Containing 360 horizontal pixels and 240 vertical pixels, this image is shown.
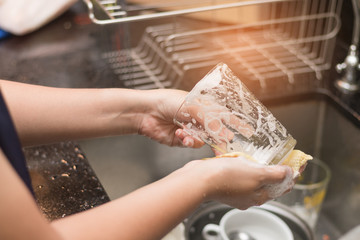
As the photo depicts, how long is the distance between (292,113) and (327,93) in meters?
0.10

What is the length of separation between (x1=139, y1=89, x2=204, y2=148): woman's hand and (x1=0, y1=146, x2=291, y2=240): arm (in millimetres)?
138

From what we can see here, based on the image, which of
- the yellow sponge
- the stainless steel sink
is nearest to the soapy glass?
the yellow sponge

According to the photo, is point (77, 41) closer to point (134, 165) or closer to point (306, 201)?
point (134, 165)

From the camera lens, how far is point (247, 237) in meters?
0.87

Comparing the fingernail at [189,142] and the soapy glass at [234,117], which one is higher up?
the soapy glass at [234,117]

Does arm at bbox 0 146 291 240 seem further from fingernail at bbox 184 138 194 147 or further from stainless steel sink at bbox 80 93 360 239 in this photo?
stainless steel sink at bbox 80 93 360 239

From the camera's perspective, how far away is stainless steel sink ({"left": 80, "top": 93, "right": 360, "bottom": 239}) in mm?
1067

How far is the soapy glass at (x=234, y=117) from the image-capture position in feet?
2.19

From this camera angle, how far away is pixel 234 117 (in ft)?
2.21

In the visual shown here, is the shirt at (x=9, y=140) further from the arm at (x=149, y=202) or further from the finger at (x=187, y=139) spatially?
the finger at (x=187, y=139)

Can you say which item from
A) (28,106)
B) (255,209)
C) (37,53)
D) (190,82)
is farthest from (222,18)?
(28,106)

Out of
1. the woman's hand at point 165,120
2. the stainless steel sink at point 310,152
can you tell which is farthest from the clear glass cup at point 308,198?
the woman's hand at point 165,120

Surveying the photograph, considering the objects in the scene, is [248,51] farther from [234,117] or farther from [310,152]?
[234,117]

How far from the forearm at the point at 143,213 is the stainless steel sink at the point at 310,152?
0.44 meters
